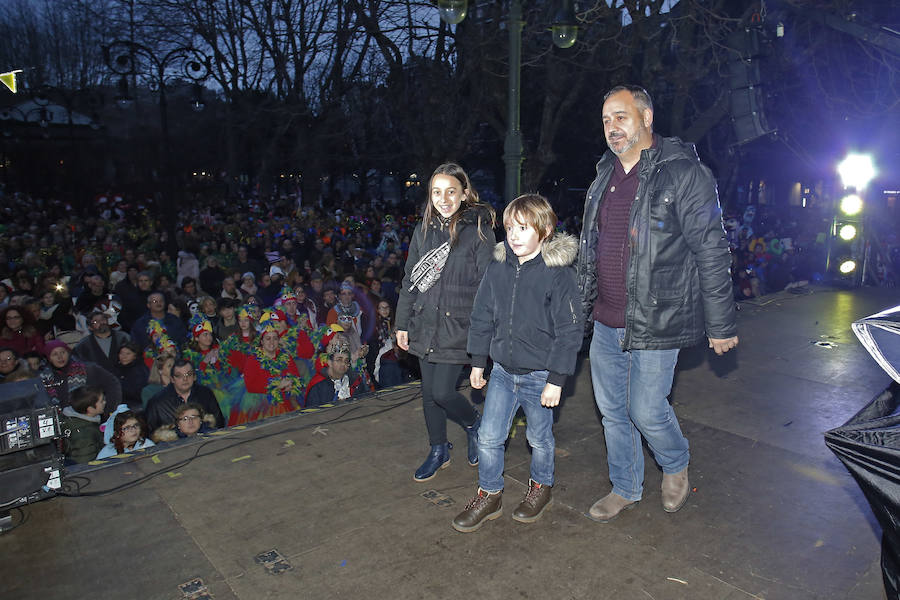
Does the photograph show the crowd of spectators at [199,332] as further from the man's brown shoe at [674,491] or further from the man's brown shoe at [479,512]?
the man's brown shoe at [674,491]

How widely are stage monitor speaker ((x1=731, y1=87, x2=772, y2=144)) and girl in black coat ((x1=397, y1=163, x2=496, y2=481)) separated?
750 cm

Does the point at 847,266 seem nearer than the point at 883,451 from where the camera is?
No

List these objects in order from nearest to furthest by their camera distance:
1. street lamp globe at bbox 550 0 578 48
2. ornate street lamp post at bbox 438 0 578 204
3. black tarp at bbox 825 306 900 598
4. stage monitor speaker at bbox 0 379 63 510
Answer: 1. black tarp at bbox 825 306 900 598
2. stage monitor speaker at bbox 0 379 63 510
3. ornate street lamp post at bbox 438 0 578 204
4. street lamp globe at bbox 550 0 578 48

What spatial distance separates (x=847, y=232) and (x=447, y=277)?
10.8m

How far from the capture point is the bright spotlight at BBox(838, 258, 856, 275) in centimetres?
1147

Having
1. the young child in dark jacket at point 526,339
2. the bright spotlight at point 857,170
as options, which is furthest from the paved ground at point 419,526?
the bright spotlight at point 857,170

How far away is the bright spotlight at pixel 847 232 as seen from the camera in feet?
38.1

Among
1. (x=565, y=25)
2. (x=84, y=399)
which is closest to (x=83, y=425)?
(x=84, y=399)

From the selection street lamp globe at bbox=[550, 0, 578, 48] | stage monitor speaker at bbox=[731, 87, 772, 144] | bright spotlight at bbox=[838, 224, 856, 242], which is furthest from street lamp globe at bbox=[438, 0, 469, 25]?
bright spotlight at bbox=[838, 224, 856, 242]

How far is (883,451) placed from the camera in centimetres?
199

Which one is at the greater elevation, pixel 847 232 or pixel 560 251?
pixel 560 251

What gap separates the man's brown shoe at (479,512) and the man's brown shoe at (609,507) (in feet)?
1.65

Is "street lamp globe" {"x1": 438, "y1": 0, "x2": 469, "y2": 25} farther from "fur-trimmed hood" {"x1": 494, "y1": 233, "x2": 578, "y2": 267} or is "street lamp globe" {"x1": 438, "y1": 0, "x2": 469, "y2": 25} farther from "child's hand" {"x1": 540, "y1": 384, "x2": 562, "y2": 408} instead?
"child's hand" {"x1": 540, "y1": 384, "x2": 562, "y2": 408}

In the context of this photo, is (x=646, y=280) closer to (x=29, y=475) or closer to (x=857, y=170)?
(x=29, y=475)
